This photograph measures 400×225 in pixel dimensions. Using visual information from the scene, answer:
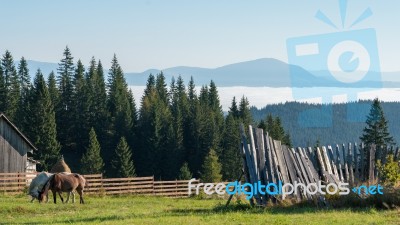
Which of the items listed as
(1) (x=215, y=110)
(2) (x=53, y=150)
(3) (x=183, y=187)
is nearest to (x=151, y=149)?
(2) (x=53, y=150)

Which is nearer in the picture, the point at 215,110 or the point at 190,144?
the point at 190,144

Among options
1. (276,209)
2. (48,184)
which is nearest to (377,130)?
(48,184)

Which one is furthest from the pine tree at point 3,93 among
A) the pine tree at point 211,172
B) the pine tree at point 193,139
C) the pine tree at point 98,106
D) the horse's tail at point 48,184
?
the horse's tail at point 48,184

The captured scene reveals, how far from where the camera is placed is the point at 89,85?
11456 cm

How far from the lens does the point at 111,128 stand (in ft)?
346

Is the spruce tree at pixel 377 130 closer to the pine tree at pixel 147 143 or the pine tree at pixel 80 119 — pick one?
the pine tree at pixel 147 143

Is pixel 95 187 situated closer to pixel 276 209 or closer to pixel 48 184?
pixel 48 184

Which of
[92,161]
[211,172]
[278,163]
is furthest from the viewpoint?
[92,161]

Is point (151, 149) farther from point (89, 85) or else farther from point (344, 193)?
point (344, 193)

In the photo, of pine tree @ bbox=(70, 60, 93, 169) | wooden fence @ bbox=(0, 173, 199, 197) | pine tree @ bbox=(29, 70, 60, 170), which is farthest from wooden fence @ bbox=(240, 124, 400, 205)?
pine tree @ bbox=(70, 60, 93, 169)

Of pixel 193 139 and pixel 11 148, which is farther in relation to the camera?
pixel 193 139

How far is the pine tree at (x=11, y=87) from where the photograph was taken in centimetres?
10162

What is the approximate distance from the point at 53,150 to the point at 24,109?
1260 centimetres

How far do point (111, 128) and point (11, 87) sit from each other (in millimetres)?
19721
